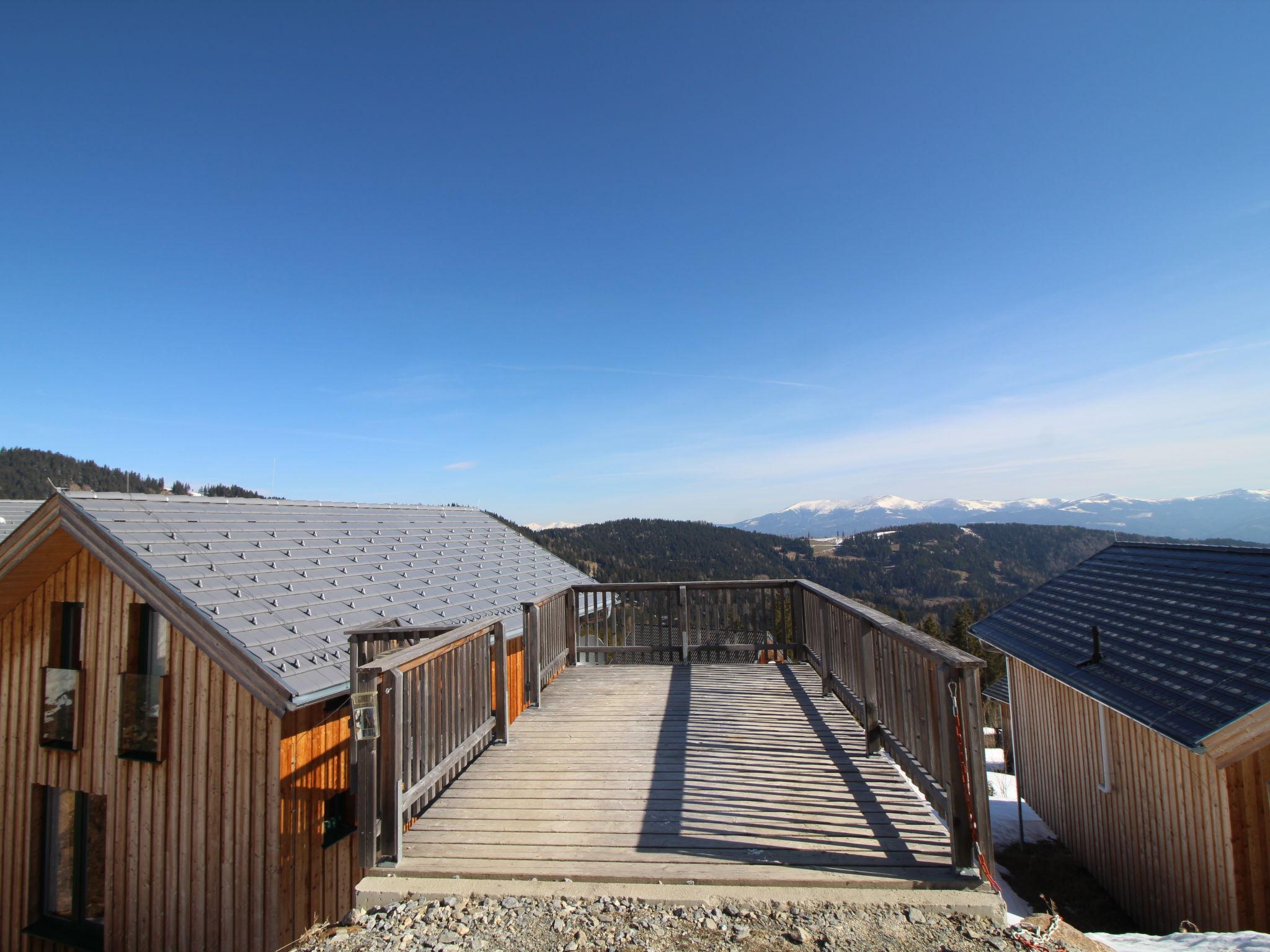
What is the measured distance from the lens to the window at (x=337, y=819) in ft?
18.9

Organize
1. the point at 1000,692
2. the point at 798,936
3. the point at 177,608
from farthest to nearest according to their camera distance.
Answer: the point at 1000,692
the point at 177,608
the point at 798,936

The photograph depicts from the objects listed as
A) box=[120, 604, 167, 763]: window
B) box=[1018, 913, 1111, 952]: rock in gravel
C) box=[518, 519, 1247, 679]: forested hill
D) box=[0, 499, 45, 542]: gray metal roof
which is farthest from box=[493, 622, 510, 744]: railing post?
box=[518, 519, 1247, 679]: forested hill

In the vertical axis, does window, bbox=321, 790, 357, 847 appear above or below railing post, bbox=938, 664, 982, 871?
below

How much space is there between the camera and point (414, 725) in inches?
151

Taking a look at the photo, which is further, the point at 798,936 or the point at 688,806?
the point at 688,806

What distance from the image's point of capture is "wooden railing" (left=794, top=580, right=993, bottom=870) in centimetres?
304

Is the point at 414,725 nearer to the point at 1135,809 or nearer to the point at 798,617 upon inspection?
the point at 798,617

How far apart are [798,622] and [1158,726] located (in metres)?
3.91

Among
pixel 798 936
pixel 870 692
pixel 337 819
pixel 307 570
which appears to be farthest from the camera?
pixel 307 570

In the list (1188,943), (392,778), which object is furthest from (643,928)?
(1188,943)

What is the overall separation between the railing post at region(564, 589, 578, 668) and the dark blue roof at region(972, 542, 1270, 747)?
6.87 metres

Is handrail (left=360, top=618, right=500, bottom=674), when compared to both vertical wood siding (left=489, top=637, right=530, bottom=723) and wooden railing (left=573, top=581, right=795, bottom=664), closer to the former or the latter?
vertical wood siding (left=489, top=637, right=530, bottom=723)

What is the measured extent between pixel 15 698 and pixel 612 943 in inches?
301

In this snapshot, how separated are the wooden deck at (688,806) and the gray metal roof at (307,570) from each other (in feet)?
6.53
